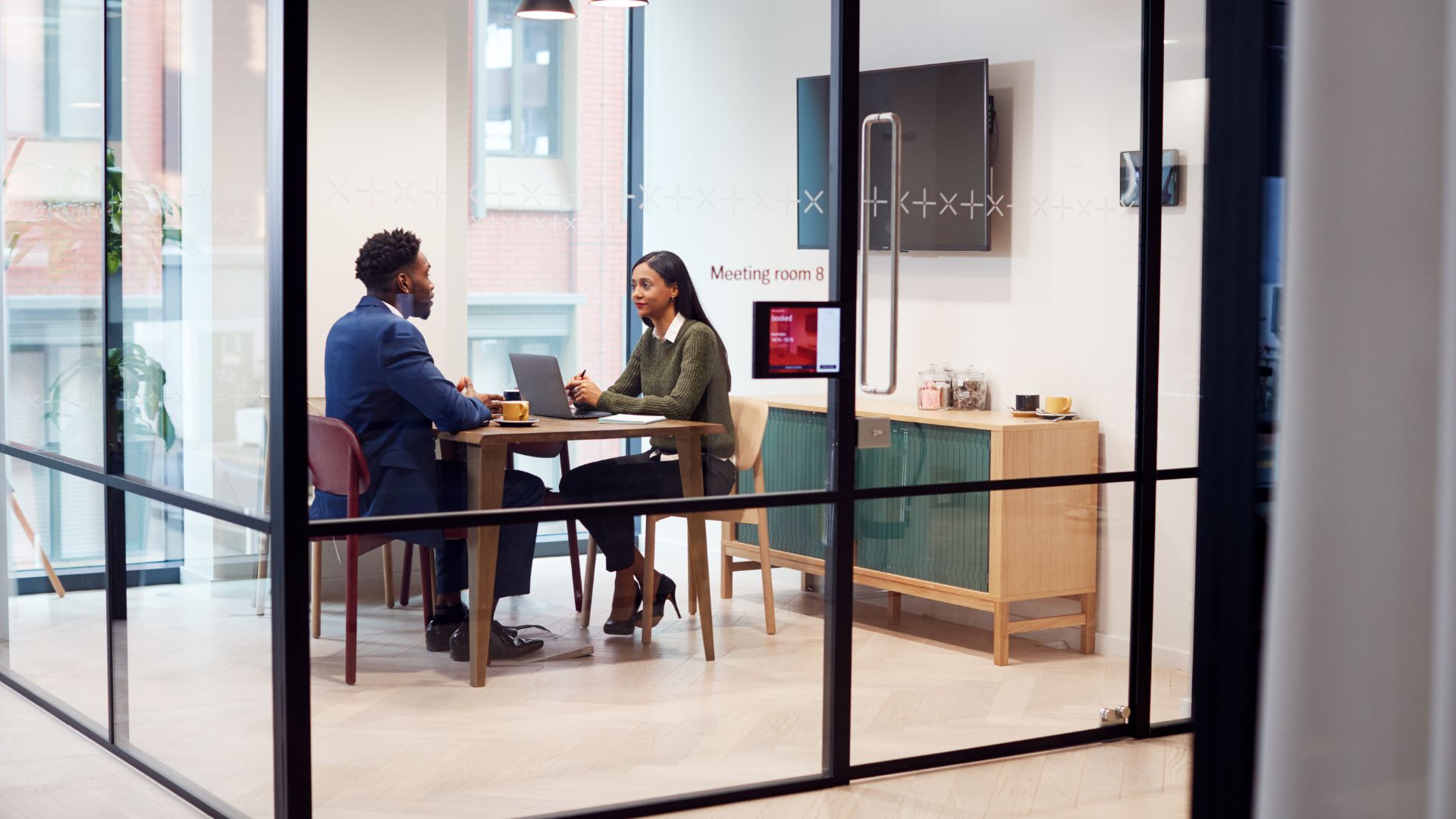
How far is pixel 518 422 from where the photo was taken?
325 centimetres

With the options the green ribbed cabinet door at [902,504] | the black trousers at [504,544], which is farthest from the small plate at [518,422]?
the green ribbed cabinet door at [902,504]

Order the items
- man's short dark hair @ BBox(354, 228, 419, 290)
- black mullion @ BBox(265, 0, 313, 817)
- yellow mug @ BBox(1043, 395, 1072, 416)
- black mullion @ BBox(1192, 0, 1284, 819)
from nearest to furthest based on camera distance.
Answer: black mullion @ BBox(1192, 0, 1284, 819) → black mullion @ BBox(265, 0, 313, 817) → man's short dark hair @ BBox(354, 228, 419, 290) → yellow mug @ BBox(1043, 395, 1072, 416)

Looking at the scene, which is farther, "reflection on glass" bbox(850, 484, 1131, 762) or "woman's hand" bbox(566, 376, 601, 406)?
"reflection on glass" bbox(850, 484, 1131, 762)

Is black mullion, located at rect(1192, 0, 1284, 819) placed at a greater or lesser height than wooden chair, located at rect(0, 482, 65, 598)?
greater

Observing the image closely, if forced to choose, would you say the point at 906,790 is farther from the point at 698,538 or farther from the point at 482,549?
the point at 482,549

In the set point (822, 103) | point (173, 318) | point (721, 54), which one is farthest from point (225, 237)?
point (822, 103)

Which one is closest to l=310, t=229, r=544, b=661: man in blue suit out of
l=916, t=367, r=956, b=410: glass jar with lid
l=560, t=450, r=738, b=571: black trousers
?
l=560, t=450, r=738, b=571: black trousers

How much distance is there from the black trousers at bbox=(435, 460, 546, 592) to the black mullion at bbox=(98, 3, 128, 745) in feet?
3.57

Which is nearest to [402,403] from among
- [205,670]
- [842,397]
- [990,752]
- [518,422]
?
[518,422]

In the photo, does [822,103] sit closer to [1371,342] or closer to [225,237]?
[225,237]

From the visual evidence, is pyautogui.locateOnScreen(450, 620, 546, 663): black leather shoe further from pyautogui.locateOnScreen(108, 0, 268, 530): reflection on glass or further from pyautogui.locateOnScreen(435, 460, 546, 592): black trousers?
pyautogui.locateOnScreen(108, 0, 268, 530): reflection on glass

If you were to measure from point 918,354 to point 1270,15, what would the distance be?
2753 millimetres

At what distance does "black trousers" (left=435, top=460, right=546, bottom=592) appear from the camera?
318 centimetres

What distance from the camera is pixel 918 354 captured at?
3713 millimetres
